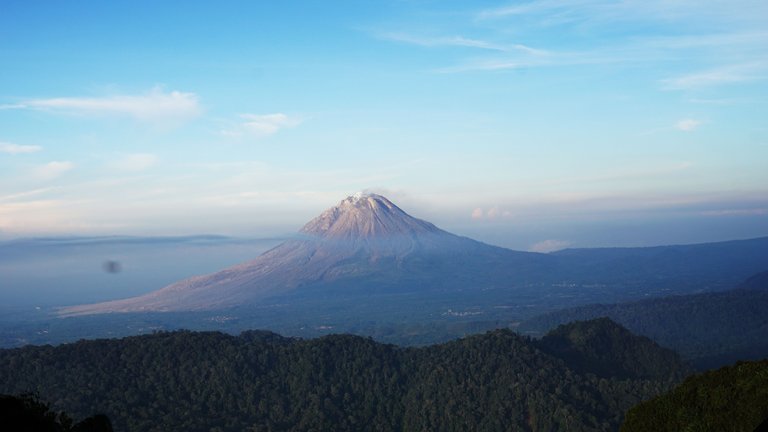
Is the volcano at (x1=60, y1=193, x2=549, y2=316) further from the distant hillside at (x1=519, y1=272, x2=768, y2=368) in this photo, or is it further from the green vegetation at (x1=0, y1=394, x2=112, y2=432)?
the green vegetation at (x1=0, y1=394, x2=112, y2=432)

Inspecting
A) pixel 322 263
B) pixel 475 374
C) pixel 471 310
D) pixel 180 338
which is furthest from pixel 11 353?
pixel 322 263

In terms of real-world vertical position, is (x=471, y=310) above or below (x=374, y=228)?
below

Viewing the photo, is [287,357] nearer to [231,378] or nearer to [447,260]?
[231,378]

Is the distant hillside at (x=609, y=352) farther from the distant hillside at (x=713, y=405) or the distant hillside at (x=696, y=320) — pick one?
the distant hillside at (x=713, y=405)

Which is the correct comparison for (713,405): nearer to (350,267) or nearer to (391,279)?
(391,279)

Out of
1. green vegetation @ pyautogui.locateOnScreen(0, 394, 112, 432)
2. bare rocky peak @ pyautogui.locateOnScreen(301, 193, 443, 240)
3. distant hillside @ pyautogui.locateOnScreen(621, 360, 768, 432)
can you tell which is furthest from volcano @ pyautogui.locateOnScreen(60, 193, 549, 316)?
green vegetation @ pyautogui.locateOnScreen(0, 394, 112, 432)
